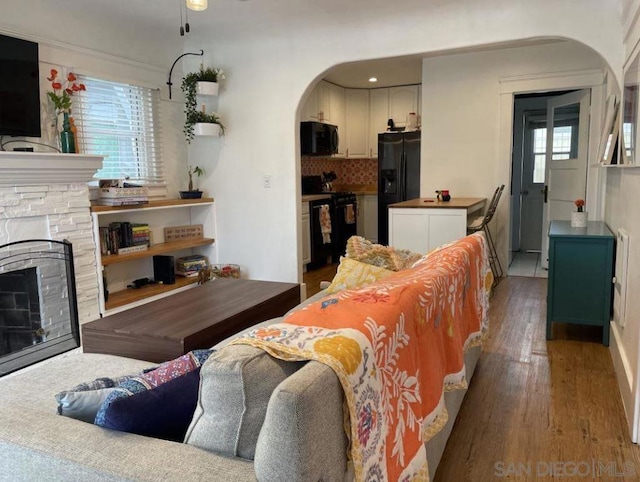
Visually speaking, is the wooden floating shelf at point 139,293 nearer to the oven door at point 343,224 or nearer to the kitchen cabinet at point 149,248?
the kitchen cabinet at point 149,248

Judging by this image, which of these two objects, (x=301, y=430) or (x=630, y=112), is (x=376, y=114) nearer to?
(x=630, y=112)

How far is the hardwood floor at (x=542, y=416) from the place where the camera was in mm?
2080

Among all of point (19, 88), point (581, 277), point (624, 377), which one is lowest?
point (624, 377)

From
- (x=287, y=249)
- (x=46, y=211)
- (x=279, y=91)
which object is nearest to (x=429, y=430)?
(x=46, y=211)

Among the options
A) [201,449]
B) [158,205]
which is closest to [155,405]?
[201,449]

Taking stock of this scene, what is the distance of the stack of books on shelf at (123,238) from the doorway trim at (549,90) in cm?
393

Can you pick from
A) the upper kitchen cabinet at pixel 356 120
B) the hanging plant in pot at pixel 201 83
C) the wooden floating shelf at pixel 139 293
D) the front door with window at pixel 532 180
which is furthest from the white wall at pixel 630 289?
the upper kitchen cabinet at pixel 356 120

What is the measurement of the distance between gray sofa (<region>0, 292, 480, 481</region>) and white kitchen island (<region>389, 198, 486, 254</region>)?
3523mm

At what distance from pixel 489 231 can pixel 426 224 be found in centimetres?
160

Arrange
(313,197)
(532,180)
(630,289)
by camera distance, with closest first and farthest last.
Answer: (630,289) → (313,197) → (532,180)

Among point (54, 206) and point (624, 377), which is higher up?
point (54, 206)

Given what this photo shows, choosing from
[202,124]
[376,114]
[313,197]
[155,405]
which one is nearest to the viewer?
[155,405]

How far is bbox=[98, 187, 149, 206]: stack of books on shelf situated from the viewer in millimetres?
3904

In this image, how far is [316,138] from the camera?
6539 mm
